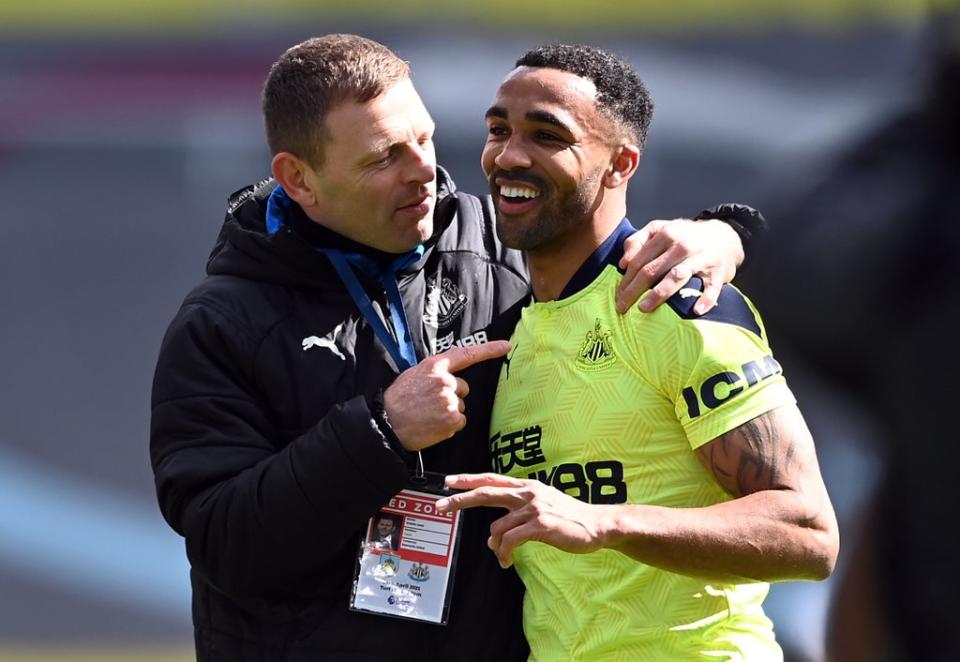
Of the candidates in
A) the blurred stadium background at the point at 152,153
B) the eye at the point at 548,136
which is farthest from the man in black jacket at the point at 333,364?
the blurred stadium background at the point at 152,153

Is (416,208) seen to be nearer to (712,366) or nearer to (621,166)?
(621,166)

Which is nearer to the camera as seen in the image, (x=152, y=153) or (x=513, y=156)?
(x=513, y=156)

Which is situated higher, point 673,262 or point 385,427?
point 673,262

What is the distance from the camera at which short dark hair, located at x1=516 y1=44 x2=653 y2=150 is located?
8.62 ft

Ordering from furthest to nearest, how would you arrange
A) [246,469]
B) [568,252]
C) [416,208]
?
[416,208] < [568,252] < [246,469]

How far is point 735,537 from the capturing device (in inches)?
86.4

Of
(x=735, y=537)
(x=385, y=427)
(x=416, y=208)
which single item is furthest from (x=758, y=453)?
(x=416, y=208)

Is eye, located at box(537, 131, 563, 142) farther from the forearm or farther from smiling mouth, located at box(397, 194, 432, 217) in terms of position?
the forearm

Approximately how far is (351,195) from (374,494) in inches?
24.5

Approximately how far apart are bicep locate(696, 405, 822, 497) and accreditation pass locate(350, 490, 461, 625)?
558 millimetres

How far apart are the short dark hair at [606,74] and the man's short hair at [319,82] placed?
0.91ft

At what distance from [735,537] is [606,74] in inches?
35.9

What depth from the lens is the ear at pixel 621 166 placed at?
2646 mm

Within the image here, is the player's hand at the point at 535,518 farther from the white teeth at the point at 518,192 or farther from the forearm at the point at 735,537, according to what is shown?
the white teeth at the point at 518,192
